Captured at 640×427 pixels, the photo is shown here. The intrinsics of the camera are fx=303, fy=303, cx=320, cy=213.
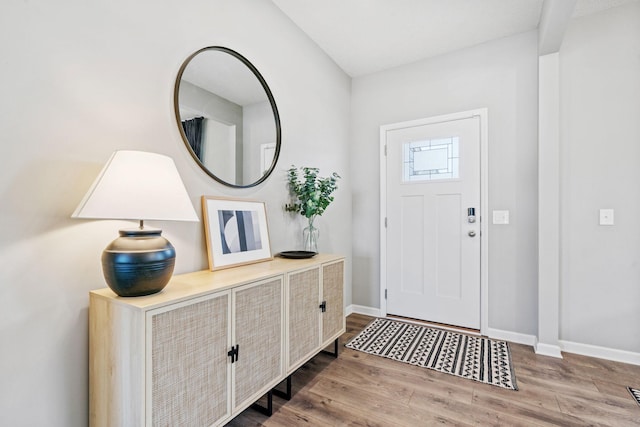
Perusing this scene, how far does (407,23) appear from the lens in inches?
97.7

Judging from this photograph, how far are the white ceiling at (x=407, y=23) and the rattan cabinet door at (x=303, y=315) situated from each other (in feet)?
6.51

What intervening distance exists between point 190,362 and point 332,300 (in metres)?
1.18

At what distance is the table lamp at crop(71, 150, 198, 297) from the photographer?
1.06 m

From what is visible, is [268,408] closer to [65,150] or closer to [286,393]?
[286,393]

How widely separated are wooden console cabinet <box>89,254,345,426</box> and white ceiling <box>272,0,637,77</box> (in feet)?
6.56

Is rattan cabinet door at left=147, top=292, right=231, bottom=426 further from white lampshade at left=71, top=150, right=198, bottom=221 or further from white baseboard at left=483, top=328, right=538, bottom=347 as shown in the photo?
white baseboard at left=483, top=328, right=538, bottom=347

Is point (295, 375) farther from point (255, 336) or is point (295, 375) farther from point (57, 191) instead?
point (57, 191)

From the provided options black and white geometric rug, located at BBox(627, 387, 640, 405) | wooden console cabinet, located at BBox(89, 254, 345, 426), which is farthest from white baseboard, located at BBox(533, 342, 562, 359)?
wooden console cabinet, located at BBox(89, 254, 345, 426)

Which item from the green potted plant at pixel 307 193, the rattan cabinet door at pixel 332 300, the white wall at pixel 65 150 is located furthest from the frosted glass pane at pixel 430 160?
the white wall at pixel 65 150

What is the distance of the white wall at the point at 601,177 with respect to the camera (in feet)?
7.34

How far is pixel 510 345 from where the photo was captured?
2.52 metres

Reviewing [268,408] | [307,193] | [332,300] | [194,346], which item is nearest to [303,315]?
[332,300]

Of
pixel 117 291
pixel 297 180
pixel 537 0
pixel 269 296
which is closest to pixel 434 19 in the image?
pixel 537 0

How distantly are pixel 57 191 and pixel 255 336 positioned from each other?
1.03 metres
